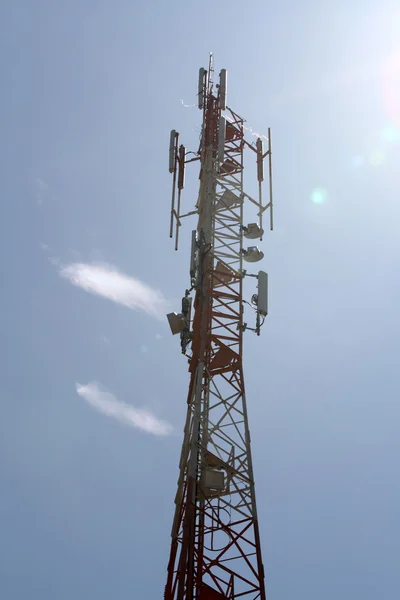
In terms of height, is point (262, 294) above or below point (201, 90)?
below

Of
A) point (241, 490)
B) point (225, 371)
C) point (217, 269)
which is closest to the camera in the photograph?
point (241, 490)

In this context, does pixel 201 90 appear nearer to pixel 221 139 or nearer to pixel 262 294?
pixel 221 139

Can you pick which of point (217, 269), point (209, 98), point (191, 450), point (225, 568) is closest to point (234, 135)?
point (209, 98)

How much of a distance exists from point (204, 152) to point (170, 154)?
183cm

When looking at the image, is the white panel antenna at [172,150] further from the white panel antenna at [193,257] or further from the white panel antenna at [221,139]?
the white panel antenna at [193,257]

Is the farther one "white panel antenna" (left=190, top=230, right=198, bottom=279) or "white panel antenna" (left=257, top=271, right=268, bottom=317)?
"white panel antenna" (left=190, top=230, right=198, bottom=279)

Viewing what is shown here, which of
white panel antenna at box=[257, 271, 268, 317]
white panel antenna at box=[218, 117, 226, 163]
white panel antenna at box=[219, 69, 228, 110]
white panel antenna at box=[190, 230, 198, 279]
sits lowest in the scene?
white panel antenna at box=[257, 271, 268, 317]

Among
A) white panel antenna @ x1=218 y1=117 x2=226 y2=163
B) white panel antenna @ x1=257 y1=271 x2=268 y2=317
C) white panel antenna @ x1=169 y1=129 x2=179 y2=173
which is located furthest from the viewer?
white panel antenna @ x1=169 y1=129 x2=179 y2=173

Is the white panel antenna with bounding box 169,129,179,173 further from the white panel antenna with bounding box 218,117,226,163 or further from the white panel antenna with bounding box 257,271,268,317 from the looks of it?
the white panel antenna with bounding box 257,271,268,317

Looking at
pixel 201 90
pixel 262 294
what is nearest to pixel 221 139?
pixel 201 90

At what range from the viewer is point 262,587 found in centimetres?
2425

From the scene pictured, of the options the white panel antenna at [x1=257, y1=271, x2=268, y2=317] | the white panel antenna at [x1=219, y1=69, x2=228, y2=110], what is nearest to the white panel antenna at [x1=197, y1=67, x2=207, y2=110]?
the white panel antenna at [x1=219, y1=69, x2=228, y2=110]

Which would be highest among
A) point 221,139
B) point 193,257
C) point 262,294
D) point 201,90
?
point 201,90

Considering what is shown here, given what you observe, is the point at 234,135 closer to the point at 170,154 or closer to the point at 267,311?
the point at 170,154
